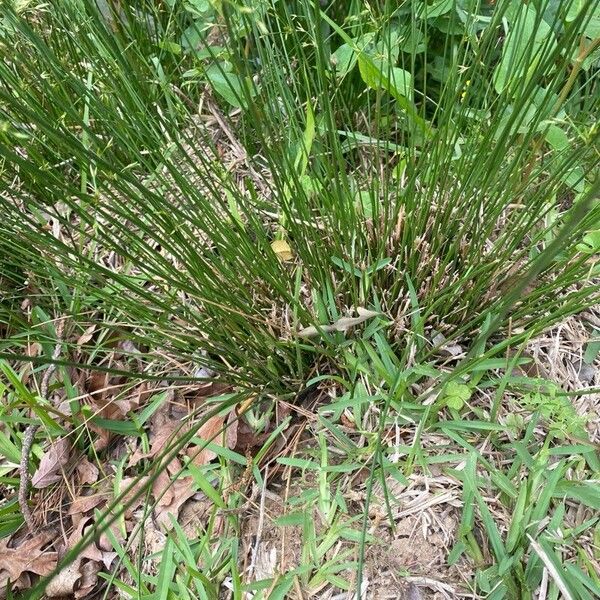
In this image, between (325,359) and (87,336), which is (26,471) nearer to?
(87,336)

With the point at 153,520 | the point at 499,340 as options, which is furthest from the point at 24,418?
the point at 499,340

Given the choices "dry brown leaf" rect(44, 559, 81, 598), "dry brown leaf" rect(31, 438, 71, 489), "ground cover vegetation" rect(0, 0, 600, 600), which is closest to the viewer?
"ground cover vegetation" rect(0, 0, 600, 600)

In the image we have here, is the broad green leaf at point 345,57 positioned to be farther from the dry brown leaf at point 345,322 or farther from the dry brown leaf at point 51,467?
the dry brown leaf at point 51,467

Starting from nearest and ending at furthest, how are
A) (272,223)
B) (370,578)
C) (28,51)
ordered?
(370,578), (28,51), (272,223)

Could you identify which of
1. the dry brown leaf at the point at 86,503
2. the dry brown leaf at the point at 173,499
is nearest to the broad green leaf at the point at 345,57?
the dry brown leaf at the point at 173,499

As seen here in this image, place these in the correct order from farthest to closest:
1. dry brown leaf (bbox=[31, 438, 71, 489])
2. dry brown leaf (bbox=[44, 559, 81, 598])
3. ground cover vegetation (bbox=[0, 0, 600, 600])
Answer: dry brown leaf (bbox=[31, 438, 71, 489]) < dry brown leaf (bbox=[44, 559, 81, 598]) < ground cover vegetation (bbox=[0, 0, 600, 600])

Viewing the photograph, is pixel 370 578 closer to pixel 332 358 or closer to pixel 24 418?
pixel 332 358

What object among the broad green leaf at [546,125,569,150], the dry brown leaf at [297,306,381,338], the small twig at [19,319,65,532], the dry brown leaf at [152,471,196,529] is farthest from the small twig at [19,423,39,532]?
the broad green leaf at [546,125,569,150]

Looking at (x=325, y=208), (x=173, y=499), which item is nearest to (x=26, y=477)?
(x=173, y=499)

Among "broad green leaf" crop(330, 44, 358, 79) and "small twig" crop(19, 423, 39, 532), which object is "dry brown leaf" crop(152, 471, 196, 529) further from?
"broad green leaf" crop(330, 44, 358, 79)
